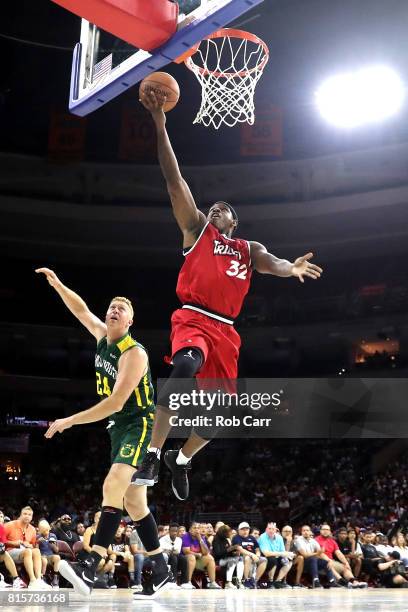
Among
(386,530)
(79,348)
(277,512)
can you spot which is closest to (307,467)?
(277,512)

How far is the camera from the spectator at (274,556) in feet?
44.0

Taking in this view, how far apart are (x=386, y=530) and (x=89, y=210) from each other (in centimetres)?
1330

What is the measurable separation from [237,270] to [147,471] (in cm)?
184

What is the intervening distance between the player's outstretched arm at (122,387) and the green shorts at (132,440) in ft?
1.69

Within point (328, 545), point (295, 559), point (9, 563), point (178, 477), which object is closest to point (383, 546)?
point (328, 545)

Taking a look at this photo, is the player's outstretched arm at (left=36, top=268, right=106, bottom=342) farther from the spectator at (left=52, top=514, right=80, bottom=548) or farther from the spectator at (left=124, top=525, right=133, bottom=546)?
the spectator at (left=124, top=525, right=133, bottom=546)

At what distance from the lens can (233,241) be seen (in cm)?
665

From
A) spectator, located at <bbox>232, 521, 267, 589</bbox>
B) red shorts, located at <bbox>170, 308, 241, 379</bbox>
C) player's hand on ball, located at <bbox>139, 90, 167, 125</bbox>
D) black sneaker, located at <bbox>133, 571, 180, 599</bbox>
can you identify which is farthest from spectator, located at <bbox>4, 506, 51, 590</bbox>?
player's hand on ball, located at <bbox>139, 90, 167, 125</bbox>

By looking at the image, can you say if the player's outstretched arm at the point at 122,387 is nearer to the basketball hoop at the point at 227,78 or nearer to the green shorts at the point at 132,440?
the green shorts at the point at 132,440

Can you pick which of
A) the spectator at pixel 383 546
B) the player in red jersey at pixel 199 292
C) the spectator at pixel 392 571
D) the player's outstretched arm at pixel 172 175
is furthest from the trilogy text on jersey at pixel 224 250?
the spectator at pixel 383 546

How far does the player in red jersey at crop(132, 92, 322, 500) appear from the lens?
613 centimetres

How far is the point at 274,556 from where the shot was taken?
1346 centimetres

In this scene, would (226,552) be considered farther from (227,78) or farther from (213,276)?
(213,276)

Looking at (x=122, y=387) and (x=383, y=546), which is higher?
(x=122, y=387)
